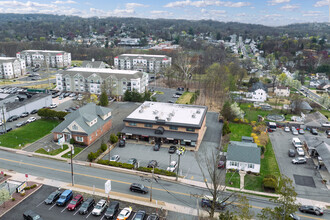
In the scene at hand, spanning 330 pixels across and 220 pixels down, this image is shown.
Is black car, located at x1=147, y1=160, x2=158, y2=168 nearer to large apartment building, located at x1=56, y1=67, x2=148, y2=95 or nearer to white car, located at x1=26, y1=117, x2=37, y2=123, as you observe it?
white car, located at x1=26, y1=117, x2=37, y2=123

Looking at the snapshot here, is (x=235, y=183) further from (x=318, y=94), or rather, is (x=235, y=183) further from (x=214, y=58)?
(x=214, y=58)

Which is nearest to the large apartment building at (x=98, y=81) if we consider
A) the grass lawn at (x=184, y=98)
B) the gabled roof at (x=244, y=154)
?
the grass lawn at (x=184, y=98)

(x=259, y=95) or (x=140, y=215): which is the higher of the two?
(x=259, y=95)

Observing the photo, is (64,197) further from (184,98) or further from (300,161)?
(184,98)

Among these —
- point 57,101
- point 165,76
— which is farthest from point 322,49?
point 57,101

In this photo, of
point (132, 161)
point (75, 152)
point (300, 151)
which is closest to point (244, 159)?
point (300, 151)

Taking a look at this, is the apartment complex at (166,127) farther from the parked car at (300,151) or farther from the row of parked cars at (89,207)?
the row of parked cars at (89,207)
